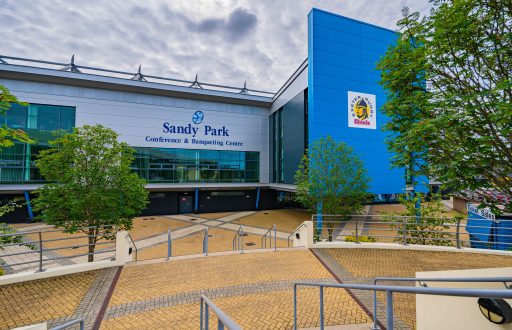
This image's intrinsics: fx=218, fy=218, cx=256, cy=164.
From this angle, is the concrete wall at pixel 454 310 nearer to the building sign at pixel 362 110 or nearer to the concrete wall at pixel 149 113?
the building sign at pixel 362 110

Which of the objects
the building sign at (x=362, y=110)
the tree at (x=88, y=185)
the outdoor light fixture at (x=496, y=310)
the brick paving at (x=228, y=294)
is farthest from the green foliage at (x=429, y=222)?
the tree at (x=88, y=185)

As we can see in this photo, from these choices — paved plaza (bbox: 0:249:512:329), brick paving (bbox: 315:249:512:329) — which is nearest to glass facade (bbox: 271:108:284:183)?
brick paving (bbox: 315:249:512:329)

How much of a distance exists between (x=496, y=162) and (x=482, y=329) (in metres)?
3.82

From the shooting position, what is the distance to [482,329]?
11.0ft

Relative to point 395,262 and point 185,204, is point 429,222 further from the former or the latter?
point 185,204

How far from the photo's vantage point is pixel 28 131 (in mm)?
20484

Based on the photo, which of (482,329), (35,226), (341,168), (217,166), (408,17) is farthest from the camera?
(217,166)

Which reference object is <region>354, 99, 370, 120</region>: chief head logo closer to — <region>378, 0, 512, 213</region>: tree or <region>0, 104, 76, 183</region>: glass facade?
<region>378, 0, 512, 213</region>: tree

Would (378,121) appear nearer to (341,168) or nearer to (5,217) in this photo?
(341,168)

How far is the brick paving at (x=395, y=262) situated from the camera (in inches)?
290

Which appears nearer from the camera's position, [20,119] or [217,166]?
[20,119]

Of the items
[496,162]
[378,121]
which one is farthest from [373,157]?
[496,162]

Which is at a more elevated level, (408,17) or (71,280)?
(408,17)

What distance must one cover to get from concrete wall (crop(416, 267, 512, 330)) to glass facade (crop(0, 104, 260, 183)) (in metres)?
23.4
